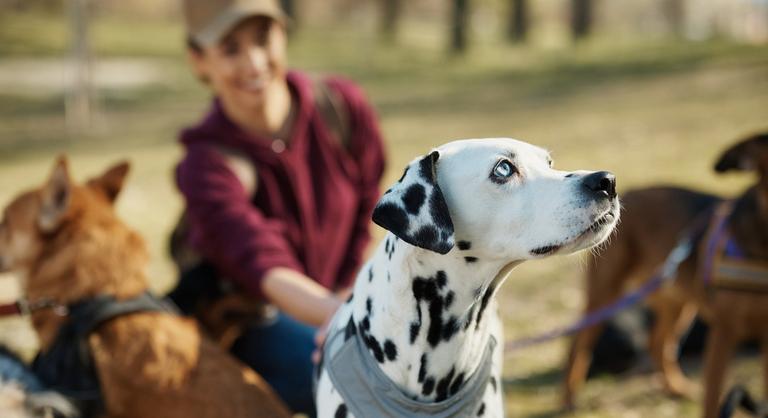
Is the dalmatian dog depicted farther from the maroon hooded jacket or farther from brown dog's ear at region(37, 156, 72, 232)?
brown dog's ear at region(37, 156, 72, 232)

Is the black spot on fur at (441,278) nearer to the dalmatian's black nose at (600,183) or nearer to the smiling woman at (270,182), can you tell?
the dalmatian's black nose at (600,183)

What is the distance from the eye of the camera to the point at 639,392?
5652 millimetres

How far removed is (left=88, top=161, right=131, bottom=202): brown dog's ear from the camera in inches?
150

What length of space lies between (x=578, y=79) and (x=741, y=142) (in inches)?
729

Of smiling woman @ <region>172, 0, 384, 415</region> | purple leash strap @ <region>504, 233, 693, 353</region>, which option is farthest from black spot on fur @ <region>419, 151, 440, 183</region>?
purple leash strap @ <region>504, 233, 693, 353</region>

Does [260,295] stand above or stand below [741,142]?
below

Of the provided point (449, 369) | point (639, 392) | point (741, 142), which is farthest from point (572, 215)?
point (639, 392)

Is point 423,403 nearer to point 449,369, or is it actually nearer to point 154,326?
point 449,369

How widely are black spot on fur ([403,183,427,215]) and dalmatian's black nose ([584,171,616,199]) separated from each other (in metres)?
0.48

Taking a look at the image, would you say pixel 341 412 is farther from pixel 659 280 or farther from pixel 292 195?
pixel 659 280

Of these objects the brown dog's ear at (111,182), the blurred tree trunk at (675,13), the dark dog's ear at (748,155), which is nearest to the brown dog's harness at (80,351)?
the brown dog's ear at (111,182)

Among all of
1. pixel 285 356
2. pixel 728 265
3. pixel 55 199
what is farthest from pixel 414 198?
pixel 728 265

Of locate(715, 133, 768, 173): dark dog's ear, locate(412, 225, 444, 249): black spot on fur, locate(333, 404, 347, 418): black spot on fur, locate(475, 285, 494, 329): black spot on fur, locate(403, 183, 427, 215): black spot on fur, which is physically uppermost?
locate(403, 183, 427, 215): black spot on fur

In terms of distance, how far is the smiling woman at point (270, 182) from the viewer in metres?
Result: 3.68
